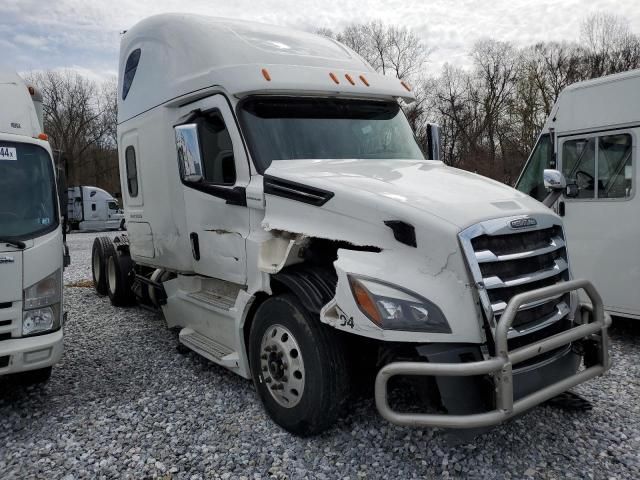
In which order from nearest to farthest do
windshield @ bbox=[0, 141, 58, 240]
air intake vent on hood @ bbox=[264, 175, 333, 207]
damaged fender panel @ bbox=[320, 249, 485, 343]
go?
damaged fender panel @ bbox=[320, 249, 485, 343], air intake vent on hood @ bbox=[264, 175, 333, 207], windshield @ bbox=[0, 141, 58, 240]

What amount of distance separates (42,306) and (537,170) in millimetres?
6154

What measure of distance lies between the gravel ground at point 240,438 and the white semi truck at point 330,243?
13.4 inches

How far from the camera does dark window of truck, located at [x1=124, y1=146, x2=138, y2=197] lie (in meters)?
6.48

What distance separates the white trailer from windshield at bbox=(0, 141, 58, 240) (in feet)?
19.0

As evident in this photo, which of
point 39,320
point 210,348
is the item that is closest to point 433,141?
point 210,348

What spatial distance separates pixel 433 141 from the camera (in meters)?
5.61

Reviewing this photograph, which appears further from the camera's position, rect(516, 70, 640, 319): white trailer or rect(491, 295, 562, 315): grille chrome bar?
rect(516, 70, 640, 319): white trailer

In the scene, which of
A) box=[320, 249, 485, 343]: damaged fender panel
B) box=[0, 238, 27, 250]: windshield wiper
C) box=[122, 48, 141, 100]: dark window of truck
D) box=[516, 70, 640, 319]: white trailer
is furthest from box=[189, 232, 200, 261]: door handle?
box=[516, 70, 640, 319]: white trailer

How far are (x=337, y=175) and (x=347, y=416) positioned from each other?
1.91m

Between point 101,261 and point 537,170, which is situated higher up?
point 537,170

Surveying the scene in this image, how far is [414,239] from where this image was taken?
3.22 metres

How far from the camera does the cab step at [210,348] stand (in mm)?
4480

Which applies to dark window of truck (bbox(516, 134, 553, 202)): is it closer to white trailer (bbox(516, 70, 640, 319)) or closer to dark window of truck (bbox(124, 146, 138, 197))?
white trailer (bbox(516, 70, 640, 319))

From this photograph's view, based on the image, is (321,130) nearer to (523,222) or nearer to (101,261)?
(523,222)
